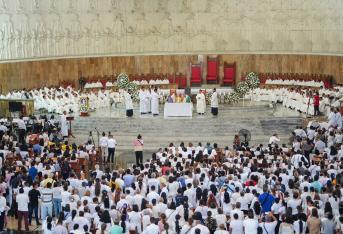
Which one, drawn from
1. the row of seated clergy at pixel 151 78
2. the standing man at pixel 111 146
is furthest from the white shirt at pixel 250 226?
the row of seated clergy at pixel 151 78

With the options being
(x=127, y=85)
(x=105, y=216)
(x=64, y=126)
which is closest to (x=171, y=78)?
(x=127, y=85)

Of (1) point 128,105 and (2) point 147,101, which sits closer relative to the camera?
(1) point 128,105

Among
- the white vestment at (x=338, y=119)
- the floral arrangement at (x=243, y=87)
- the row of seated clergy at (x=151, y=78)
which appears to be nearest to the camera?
the white vestment at (x=338, y=119)

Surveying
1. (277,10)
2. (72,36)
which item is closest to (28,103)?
(72,36)

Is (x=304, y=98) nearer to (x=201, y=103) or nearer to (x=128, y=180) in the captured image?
(x=201, y=103)

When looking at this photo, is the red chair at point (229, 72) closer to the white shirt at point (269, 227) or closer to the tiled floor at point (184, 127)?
the tiled floor at point (184, 127)

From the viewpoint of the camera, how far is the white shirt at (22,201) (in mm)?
19109

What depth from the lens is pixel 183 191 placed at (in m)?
18.9

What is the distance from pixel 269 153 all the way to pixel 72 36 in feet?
63.3

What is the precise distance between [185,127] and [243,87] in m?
7.62

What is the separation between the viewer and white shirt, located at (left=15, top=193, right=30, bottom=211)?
1911cm

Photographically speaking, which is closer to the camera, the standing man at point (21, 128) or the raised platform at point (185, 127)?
the standing man at point (21, 128)

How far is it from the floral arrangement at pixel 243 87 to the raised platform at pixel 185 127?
12.0 feet

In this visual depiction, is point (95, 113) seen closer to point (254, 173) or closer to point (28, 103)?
point (28, 103)
